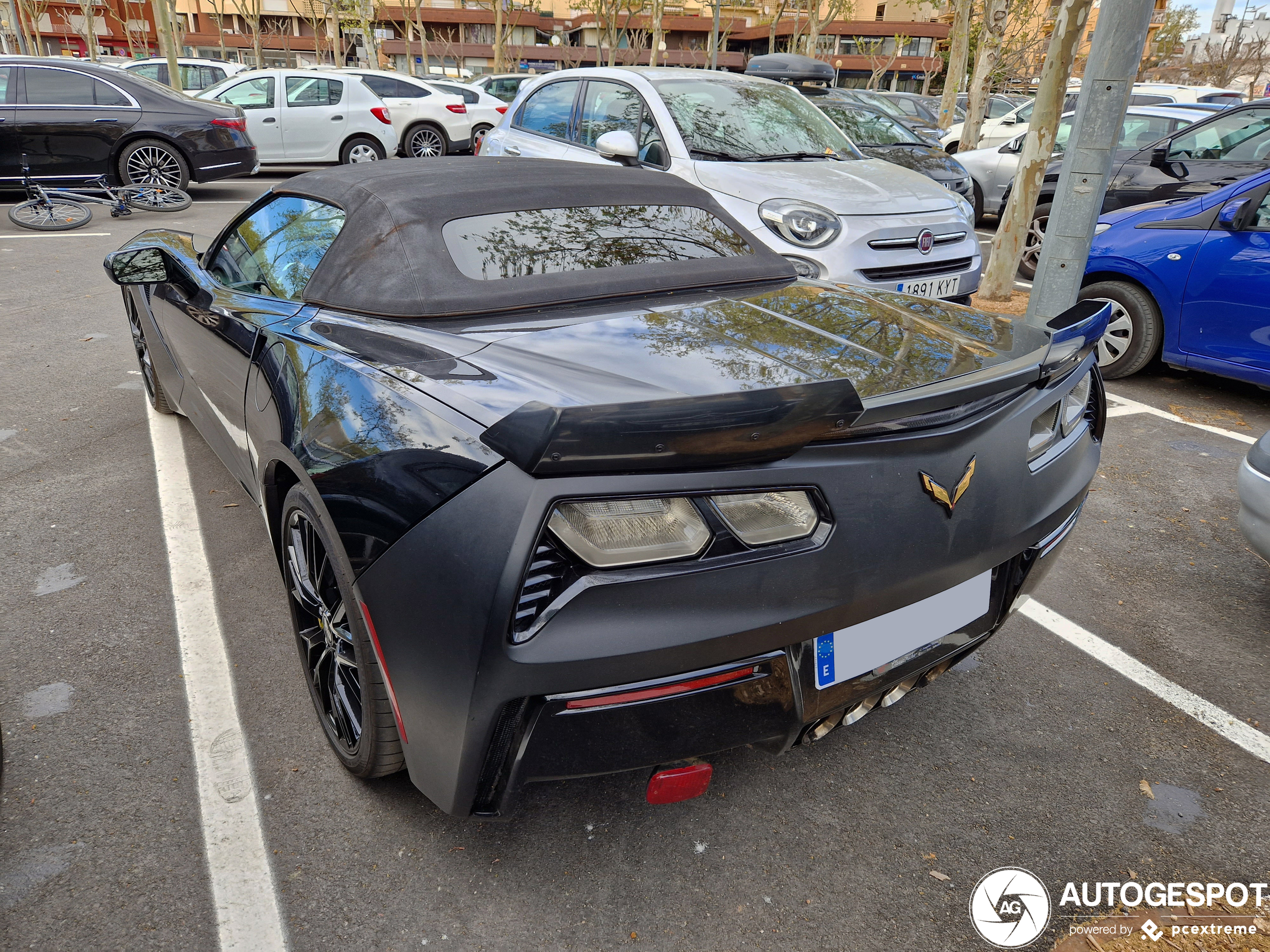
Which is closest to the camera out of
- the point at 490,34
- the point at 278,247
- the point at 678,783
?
the point at 678,783

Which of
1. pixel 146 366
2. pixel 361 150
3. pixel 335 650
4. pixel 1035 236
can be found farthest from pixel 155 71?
pixel 335 650

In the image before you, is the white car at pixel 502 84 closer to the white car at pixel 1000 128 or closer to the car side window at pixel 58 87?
the white car at pixel 1000 128

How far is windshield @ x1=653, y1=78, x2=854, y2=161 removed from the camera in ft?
19.9

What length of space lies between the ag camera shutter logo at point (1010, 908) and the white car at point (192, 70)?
1821 cm

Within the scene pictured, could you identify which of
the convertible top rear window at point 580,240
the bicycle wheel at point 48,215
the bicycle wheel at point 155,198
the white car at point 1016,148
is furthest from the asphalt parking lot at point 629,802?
the bicycle wheel at point 155,198

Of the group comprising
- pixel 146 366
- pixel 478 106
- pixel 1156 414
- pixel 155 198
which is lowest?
pixel 1156 414

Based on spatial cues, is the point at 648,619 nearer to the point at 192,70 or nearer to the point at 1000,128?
the point at 1000,128

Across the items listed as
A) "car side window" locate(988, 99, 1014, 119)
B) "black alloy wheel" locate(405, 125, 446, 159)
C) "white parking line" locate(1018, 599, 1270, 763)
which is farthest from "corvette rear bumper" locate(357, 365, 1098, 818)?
"car side window" locate(988, 99, 1014, 119)

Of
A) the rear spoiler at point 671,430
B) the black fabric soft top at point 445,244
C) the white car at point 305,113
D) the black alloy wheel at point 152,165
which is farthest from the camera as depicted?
the white car at point 305,113

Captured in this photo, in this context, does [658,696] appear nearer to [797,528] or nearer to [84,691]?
[797,528]

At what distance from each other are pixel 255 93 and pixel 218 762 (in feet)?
43.7

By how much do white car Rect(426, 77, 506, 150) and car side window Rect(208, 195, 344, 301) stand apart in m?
12.1

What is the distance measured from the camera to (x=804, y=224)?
545 cm

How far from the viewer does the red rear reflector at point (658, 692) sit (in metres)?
1.60
